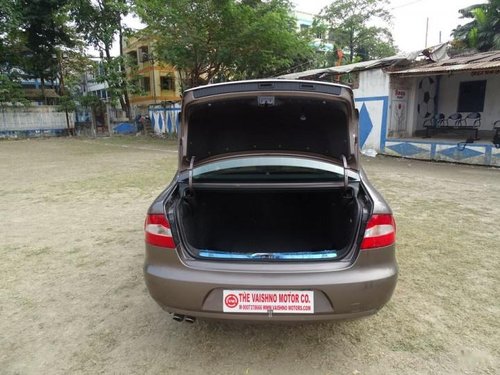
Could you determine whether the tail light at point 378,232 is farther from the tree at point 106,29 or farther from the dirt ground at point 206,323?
the tree at point 106,29

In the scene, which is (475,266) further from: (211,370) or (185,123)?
(185,123)

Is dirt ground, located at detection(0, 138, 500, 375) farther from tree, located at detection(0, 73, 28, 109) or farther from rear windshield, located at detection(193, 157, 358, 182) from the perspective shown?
tree, located at detection(0, 73, 28, 109)

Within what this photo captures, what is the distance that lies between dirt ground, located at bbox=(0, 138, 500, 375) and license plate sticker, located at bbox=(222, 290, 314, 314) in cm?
45

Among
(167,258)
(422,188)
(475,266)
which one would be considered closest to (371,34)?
(422,188)

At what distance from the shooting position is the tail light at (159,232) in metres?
2.17

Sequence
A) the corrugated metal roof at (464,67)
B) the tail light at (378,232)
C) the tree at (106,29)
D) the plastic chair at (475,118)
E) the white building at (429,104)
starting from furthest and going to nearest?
the tree at (106,29), the plastic chair at (475,118), the white building at (429,104), the corrugated metal roof at (464,67), the tail light at (378,232)

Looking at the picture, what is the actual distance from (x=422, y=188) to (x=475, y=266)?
393 cm

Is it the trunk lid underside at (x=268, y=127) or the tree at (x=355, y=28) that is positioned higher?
the tree at (x=355, y=28)

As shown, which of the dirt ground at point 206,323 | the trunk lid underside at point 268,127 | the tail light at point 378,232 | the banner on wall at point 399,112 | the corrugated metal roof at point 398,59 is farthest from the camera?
the banner on wall at point 399,112

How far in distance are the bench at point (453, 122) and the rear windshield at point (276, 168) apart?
42.1 ft

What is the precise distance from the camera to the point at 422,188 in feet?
23.7

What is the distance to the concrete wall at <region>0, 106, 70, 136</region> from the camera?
23562 mm

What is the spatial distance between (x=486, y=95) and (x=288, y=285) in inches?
604

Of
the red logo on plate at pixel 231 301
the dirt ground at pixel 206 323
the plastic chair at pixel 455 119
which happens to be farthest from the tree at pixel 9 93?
the red logo on plate at pixel 231 301
